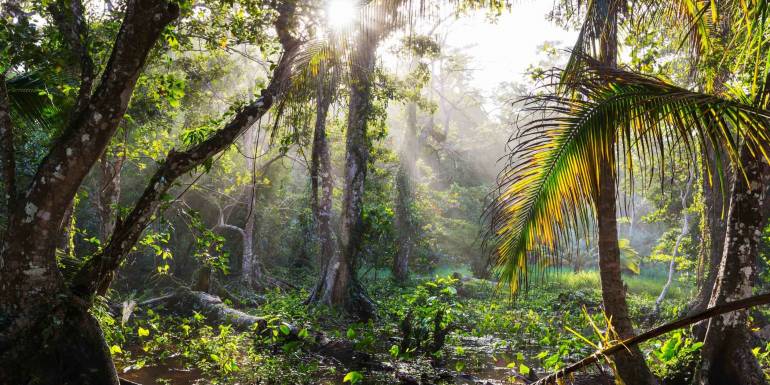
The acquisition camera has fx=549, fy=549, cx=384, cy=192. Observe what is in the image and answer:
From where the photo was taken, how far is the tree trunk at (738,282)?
6.51 meters

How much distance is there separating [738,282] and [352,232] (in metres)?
8.42

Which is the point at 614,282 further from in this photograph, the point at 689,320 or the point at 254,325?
the point at 254,325

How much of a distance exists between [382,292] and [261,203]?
21.5ft

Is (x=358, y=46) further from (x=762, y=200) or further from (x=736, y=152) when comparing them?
(x=762, y=200)

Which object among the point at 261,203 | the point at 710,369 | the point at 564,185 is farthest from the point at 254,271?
the point at 564,185

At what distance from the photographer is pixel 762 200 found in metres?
6.59

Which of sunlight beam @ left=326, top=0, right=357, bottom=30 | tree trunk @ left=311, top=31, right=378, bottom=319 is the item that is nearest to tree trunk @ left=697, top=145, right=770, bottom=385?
sunlight beam @ left=326, top=0, right=357, bottom=30

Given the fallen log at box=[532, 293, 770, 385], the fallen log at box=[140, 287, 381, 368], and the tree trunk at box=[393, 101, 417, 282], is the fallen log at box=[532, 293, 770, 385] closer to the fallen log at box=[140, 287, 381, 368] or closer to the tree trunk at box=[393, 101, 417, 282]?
the fallen log at box=[140, 287, 381, 368]

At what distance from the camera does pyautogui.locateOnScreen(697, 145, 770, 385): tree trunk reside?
651 centimetres

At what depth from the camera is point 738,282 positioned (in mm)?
6621

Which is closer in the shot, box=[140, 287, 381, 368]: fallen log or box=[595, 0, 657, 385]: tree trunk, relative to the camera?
box=[595, 0, 657, 385]: tree trunk

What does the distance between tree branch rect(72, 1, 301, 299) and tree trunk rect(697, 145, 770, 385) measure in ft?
18.3

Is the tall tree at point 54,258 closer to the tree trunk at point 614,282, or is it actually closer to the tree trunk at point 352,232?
the tree trunk at point 614,282

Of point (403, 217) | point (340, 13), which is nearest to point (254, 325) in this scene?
point (340, 13)
